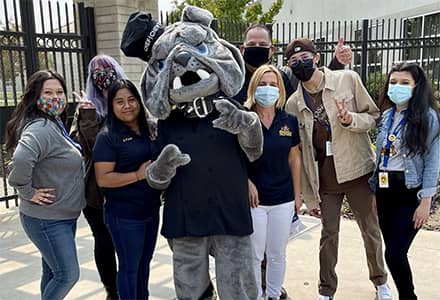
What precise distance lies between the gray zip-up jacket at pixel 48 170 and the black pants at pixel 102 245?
32cm

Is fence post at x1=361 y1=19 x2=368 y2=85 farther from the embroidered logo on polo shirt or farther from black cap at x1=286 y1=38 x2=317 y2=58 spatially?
the embroidered logo on polo shirt

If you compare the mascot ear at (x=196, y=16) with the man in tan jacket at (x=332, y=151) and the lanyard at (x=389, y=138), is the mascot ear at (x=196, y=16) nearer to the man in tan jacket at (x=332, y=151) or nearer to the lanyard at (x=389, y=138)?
the man in tan jacket at (x=332, y=151)

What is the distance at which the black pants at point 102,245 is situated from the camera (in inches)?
127

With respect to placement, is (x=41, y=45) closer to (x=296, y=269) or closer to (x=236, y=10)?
(x=296, y=269)

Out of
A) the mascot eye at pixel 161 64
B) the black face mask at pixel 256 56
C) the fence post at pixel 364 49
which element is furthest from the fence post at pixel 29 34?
the fence post at pixel 364 49

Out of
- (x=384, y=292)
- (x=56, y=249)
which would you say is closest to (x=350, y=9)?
(x=384, y=292)

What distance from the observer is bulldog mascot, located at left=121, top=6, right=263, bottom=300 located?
2.58 metres

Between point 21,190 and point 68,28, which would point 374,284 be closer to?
point 21,190

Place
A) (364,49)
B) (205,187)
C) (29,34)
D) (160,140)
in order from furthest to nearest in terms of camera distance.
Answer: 1. (364,49)
2. (29,34)
3. (160,140)
4. (205,187)

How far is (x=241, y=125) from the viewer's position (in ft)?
8.46

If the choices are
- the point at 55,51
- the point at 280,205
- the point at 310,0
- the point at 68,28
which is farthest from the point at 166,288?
the point at 310,0

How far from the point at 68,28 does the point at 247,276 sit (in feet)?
16.6

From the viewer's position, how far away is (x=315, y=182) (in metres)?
3.32

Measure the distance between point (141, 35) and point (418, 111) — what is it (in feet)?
6.06
